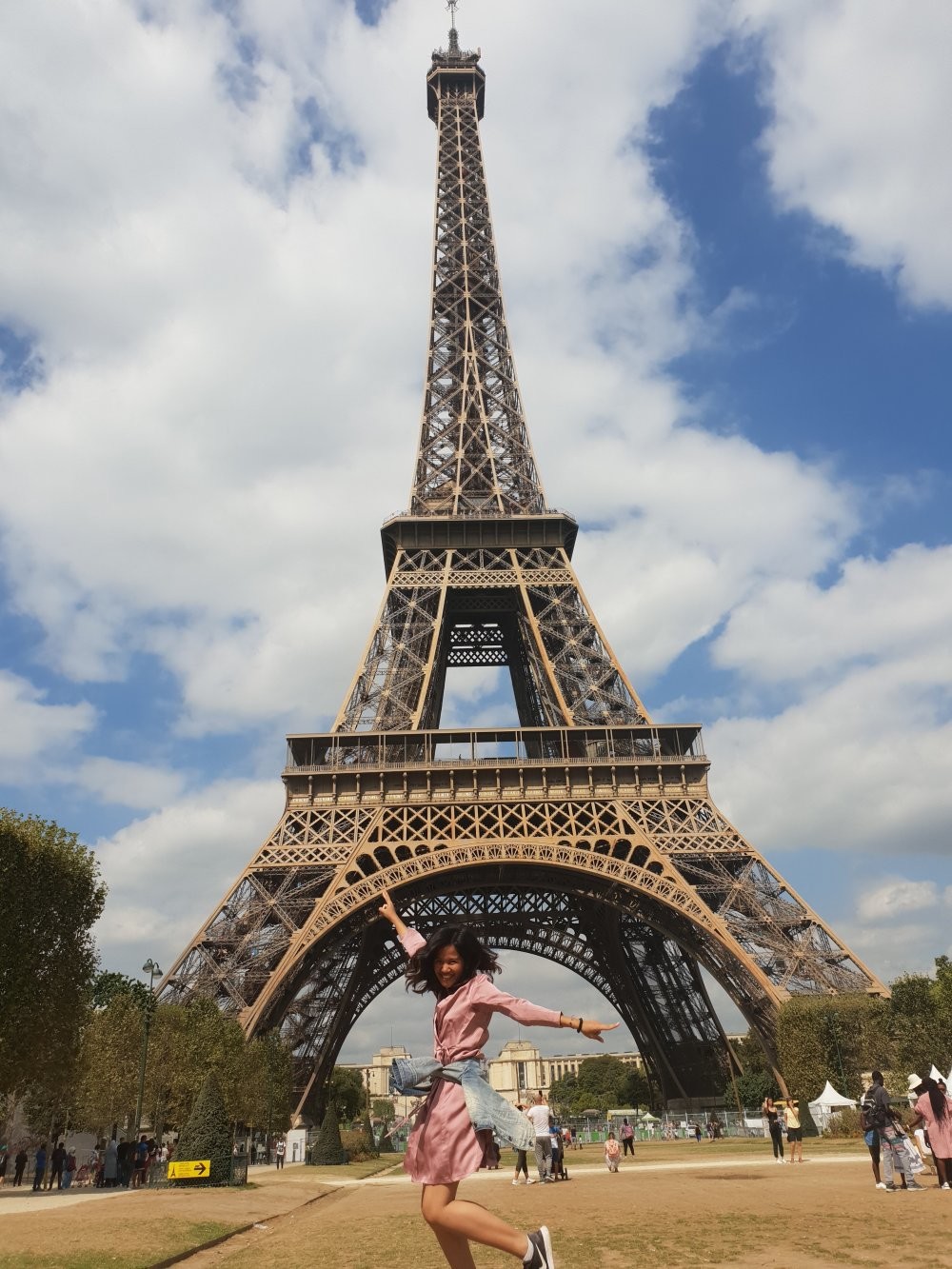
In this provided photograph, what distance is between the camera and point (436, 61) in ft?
214

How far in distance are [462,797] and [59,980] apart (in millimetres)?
16606

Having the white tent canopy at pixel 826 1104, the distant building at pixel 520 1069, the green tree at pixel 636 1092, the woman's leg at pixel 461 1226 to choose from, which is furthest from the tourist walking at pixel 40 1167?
the distant building at pixel 520 1069

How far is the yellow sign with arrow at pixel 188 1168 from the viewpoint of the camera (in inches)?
805

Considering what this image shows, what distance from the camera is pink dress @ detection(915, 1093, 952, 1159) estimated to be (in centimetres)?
1277

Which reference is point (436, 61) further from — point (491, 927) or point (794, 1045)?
point (794, 1045)

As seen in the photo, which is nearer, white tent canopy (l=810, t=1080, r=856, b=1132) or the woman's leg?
the woman's leg

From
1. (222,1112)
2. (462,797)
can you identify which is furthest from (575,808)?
(222,1112)

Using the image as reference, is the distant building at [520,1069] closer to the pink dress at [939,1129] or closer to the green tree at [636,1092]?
the green tree at [636,1092]

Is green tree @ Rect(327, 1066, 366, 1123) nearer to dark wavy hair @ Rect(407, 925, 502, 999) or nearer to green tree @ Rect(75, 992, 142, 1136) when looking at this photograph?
green tree @ Rect(75, 992, 142, 1136)

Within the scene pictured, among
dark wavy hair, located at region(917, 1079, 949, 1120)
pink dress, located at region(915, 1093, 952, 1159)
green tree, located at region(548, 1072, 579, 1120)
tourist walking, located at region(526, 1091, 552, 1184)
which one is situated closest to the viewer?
dark wavy hair, located at region(917, 1079, 949, 1120)

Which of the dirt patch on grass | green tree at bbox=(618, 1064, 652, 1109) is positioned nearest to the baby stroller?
the dirt patch on grass

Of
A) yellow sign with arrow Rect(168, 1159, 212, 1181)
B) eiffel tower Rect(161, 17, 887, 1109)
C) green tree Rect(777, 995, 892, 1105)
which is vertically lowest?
yellow sign with arrow Rect(168, 1159, 212, 1181)

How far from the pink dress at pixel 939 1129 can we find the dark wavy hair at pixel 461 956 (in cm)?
993

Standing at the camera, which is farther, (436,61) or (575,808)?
(436,61)
